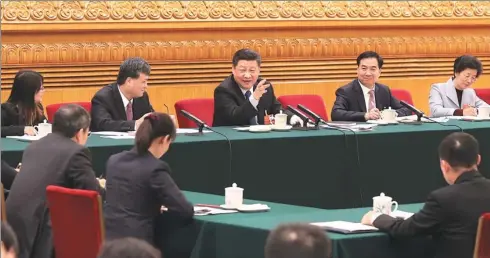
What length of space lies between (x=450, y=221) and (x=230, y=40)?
6.10 m

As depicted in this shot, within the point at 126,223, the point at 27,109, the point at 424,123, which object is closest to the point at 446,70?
the point at 424,123

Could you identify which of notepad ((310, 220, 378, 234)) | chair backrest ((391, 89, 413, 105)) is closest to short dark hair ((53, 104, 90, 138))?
notepad ((310, 220, 378, 234))

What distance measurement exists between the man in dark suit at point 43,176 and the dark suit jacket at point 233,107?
2821mm

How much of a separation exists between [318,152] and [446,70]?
4649 millimetres

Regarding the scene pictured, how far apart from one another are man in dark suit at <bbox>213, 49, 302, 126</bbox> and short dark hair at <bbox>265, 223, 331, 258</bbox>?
538 cm

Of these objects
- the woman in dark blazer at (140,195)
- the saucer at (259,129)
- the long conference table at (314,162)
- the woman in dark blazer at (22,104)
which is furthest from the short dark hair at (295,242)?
the saucer at (259,129)

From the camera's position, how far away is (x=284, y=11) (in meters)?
11.0

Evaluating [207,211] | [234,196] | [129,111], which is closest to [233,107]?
[129,111]

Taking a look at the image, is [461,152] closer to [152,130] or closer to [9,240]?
[152,130]

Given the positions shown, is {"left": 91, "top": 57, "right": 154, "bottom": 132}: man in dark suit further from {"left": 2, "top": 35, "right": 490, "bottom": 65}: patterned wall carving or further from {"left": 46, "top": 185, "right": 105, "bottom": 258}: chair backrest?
{"left": 46, "top": 185, "right": 105, "bottom": 258}: chair backrest

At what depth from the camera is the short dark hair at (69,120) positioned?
575cm

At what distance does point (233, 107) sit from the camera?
8594 mm

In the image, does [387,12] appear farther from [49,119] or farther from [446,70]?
[49,119]

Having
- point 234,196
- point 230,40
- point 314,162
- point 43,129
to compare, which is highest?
point 230,40
